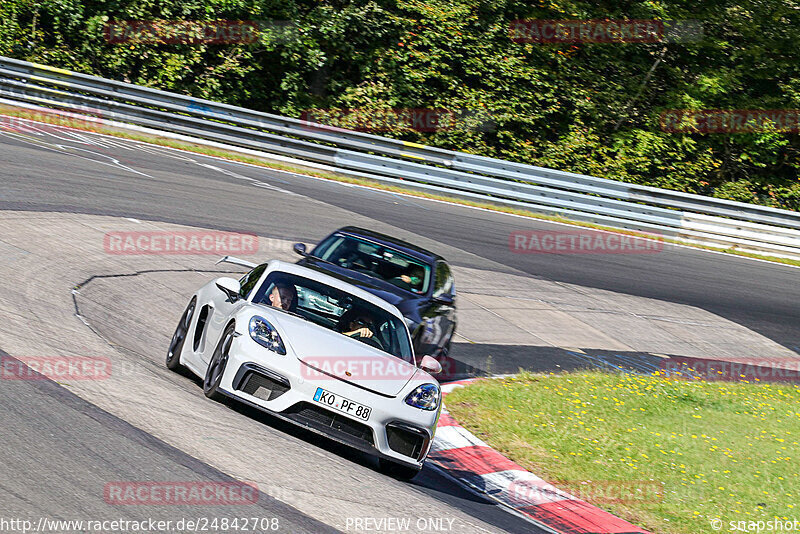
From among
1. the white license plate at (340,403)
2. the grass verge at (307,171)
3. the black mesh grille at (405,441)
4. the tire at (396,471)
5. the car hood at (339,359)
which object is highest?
the grass verge at (307,171)

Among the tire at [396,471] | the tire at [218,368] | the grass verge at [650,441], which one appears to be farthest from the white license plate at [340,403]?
the grass verge at [650,441]

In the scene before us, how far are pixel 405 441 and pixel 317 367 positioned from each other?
85cm

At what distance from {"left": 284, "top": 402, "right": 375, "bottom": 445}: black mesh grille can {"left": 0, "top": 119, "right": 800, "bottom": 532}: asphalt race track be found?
0.70 feet

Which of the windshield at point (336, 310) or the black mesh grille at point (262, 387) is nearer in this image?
the black mesh grille at point (262, 387)

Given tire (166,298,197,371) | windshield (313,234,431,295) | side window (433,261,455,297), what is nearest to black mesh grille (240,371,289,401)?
tire (166,298,197,371)

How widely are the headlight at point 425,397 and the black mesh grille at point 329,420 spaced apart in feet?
1.44

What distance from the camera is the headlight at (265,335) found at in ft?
22.3

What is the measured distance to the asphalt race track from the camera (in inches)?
201

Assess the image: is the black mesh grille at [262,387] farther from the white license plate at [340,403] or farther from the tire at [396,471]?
the tire at [396,471]

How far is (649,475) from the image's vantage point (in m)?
8.49
